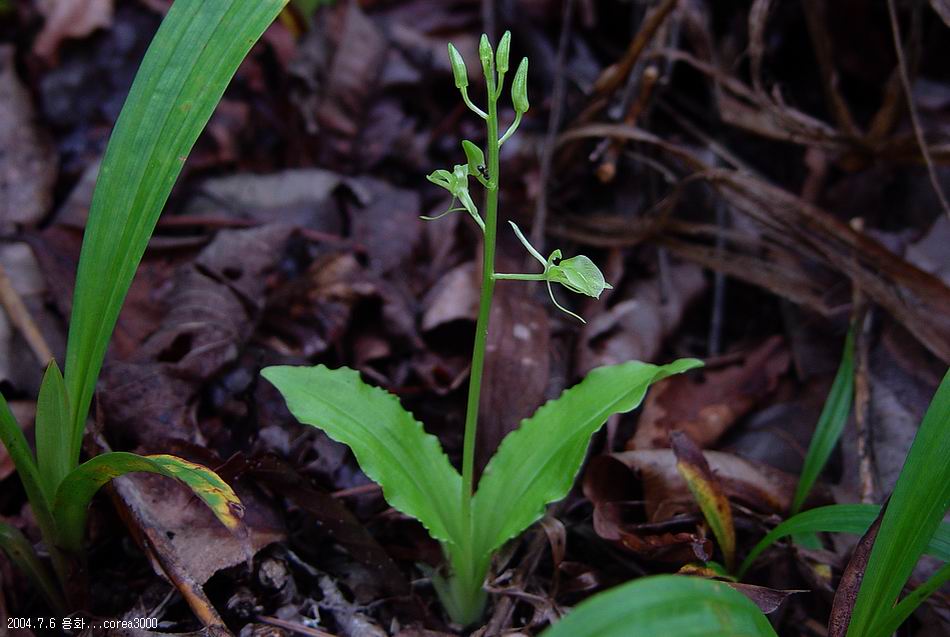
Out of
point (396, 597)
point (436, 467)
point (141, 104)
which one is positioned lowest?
point (396, 597)

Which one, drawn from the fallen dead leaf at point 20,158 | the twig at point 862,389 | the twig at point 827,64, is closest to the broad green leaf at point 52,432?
the fallen dead leaf at point 20,158

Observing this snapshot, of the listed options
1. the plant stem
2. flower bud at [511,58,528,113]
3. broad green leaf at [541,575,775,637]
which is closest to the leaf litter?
the plant stem

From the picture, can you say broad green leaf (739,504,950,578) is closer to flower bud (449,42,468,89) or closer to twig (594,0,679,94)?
flower bud (449,42,468,89)

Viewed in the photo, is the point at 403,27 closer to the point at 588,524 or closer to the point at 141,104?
the point at 141,104

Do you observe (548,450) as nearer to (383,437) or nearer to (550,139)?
(383,437)

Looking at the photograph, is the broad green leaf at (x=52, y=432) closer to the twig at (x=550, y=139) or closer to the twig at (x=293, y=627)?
the twig at (x=293, y=627)

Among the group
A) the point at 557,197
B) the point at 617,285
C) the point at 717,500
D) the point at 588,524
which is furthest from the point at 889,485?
the point at 557,197

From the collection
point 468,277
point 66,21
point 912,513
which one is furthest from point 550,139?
point 66,21

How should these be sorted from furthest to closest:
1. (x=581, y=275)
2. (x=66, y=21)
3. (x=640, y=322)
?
(x=66, y=21) → (x=640, y=322) → (x=581, y=275)
